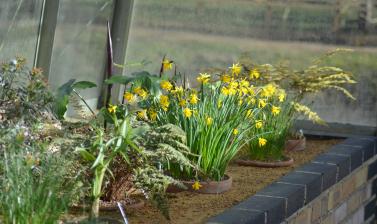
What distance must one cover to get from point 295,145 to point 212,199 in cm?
182

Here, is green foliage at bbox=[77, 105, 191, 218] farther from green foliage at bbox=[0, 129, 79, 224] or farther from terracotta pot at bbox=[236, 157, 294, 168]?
terracotta pot at bbox=[236, 157, 294, 168]

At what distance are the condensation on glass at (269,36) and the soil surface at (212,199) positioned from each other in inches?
59.2

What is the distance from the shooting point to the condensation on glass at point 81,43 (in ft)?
24.2

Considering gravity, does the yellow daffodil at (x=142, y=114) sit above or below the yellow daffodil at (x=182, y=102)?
below

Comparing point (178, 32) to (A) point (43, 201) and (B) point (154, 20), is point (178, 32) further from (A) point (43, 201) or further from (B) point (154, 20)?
(A) point (43, 201)

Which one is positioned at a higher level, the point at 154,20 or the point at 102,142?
the point at 154,20

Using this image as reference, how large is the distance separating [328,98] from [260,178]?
233 cm

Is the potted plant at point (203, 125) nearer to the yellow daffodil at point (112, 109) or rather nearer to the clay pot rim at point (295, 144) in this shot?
the yellow daffodil at point (112, 109)

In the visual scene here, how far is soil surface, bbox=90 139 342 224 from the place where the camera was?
4.63 m

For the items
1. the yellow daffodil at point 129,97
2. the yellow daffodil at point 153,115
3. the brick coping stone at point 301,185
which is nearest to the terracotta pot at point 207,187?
the brick coping stone at point 301,185

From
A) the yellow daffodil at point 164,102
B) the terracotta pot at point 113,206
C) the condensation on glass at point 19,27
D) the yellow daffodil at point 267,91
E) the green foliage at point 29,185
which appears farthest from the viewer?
the condensation on glass at point 19,27

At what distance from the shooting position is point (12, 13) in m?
6.72

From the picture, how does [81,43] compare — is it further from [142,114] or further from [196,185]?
[196,185]

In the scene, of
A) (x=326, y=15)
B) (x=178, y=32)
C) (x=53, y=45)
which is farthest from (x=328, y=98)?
(x=53, y=45)
